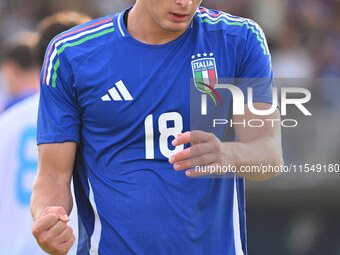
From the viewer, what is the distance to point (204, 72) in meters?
2.69

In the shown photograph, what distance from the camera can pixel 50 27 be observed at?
4.25m

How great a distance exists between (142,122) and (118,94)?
15 centimetres

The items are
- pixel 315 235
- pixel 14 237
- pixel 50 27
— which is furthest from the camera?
pixel 315 235

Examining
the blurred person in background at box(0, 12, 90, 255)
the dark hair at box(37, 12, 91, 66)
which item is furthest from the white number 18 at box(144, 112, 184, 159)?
the dark hair at box(37, 12, 91, 66)

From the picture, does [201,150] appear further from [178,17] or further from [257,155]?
[178,17]

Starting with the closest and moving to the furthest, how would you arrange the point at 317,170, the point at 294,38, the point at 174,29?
the point at 174,29, the point at 317,170, the point at 294,38

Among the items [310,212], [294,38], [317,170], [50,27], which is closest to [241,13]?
[294,38]

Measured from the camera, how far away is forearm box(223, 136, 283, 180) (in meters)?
2.52

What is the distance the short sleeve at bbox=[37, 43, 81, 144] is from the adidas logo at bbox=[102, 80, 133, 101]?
0.15 m

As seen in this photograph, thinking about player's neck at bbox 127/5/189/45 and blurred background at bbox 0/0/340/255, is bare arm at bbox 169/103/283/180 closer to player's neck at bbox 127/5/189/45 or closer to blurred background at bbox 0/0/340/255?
player's neck at bbox 127/5/189/45

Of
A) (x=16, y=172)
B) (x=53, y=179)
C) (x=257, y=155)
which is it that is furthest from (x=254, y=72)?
(x=16, y=172)

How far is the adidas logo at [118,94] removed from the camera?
2.66m

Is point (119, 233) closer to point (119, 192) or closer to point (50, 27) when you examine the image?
point (119, 192)

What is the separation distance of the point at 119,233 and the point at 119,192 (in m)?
0.17
